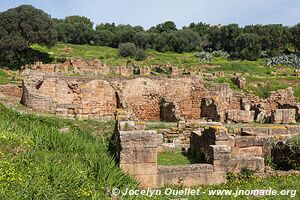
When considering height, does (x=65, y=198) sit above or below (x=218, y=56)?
below

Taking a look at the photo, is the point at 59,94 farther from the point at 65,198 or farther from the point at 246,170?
the point at 65,198

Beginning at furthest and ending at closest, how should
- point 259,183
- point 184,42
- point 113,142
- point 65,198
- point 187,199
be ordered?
point 184,42 < point 113,142 < point 259,183 < point 187,199 < point 65,198

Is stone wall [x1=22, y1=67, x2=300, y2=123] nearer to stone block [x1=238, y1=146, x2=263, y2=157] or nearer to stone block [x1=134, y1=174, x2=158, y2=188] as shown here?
stone block [x1=238, y1=146, x2=263, y2=157]

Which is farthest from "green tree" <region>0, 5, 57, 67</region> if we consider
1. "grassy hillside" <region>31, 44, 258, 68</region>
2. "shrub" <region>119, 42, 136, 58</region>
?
"shrub" <region>119, 42, 136, 58</region>

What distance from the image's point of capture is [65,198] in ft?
23.8

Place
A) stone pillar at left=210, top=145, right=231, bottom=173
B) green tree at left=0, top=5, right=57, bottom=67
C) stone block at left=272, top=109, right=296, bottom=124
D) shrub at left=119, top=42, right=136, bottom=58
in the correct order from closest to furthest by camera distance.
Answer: stone pillar at left=210, top=145, right=231, bottom=173 → stone block at left=272, top=109, right=296, bottom=124 → green tree at left=0, top=5, right=57, bottom=67 → shrub at left=119, top=42, right=136, bottom=58

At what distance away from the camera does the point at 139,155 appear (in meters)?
9.91

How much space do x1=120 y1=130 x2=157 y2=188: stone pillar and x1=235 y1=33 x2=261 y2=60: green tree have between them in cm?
5796

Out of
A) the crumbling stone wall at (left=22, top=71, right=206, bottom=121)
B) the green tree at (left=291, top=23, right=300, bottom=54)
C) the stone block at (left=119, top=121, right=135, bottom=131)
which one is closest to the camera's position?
the stone block at (left=119, top=121, right=135, bottom=131)

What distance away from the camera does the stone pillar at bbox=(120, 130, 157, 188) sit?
9.84 metres

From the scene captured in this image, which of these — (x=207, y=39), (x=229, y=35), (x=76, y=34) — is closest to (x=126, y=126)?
(x=76, y=34)

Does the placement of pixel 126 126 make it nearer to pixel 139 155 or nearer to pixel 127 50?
pixel 139 155

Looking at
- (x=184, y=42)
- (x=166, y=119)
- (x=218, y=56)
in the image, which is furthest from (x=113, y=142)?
(x=184, y=42)

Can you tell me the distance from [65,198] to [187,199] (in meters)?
2.70
